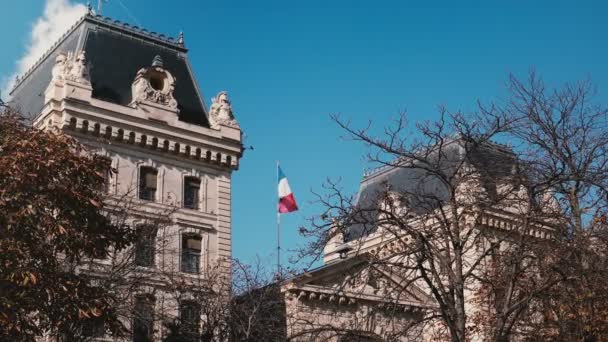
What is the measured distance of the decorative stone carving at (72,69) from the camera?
124ft

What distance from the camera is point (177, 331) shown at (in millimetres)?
35625

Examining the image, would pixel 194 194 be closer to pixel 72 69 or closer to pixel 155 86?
pixel 155 86

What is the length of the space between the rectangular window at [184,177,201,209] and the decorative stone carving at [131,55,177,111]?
3.32m

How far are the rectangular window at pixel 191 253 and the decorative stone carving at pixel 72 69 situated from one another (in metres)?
7.97

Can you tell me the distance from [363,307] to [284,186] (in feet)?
22.9

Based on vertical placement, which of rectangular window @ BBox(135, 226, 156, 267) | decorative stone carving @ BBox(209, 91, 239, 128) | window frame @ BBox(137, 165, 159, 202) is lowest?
rectangular window @ BBox(135, 226, 156, 267)

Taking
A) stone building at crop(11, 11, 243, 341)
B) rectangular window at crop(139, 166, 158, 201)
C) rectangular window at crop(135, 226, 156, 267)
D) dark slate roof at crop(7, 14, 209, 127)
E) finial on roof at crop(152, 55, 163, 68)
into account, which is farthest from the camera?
finial on roof at crop(152, 55, 163, 68)

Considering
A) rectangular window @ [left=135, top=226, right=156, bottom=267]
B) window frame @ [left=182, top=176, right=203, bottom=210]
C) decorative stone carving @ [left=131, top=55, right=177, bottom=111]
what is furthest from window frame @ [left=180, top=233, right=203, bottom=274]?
decorative stone carving @ [left=131, top=55, right=177, bottom=111]

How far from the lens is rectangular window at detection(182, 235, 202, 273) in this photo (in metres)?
38.7

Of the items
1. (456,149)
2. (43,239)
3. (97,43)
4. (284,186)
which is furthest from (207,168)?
(43,239)

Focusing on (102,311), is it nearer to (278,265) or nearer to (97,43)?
(278,265)

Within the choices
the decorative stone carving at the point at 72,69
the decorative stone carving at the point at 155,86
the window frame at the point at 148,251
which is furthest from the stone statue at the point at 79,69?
the window frame at the point at 148,251

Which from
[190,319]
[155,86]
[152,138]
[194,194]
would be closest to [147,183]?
[152,138]

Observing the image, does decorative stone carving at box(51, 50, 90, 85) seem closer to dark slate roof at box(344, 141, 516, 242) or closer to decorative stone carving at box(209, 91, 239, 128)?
decorative stone carving at box(209, 91, 239, 128)
